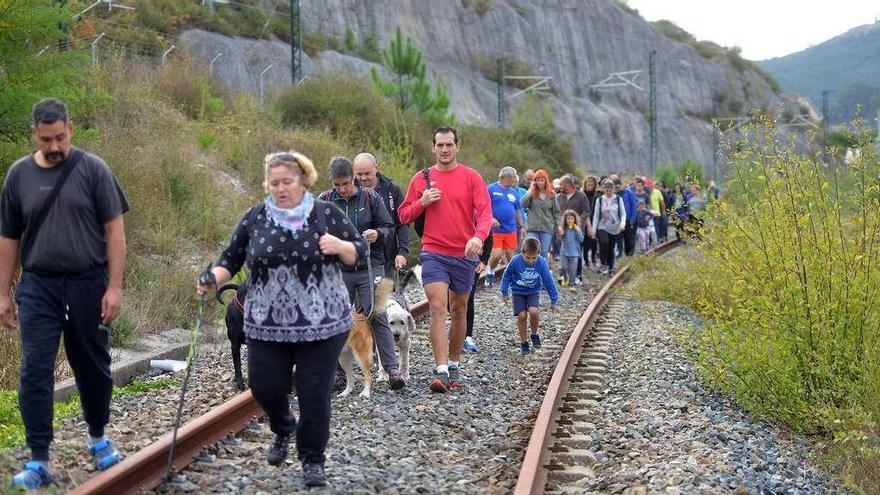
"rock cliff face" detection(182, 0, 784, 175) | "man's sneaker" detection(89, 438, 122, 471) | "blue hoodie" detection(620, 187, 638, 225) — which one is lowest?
"man's sneaker" detection(89, 438, 122, 471)

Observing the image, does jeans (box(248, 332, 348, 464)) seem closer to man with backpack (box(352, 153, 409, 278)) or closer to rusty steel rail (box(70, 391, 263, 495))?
rusty steel rail (box(70, 391, 263, 495))

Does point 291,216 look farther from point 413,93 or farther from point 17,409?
point 413,93

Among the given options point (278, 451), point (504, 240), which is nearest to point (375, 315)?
point (278, 451)

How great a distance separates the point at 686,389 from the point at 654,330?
13.2 ft

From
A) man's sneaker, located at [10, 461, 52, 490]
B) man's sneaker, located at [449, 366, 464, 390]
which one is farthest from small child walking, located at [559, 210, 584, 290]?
man's sneaker, located at [10, 461, 52, 490]

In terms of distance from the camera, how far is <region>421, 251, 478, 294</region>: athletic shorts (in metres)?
8.75

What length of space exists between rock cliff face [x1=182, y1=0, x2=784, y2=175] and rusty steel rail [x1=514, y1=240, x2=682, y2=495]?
30488 mm

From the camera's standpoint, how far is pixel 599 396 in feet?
30.3

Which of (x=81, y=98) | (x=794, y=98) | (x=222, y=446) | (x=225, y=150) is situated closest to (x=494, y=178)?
(x=225, y=150)

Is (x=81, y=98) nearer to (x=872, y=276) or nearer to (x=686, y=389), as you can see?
(x=686, y=389)

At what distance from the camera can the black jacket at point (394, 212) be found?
29.2 feet

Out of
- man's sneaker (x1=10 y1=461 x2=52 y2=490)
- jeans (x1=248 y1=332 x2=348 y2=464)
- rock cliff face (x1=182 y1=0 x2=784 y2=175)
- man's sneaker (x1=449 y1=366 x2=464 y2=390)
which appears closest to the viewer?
man's sneaker (x1=10 y1=461 x2=52 y2=490)

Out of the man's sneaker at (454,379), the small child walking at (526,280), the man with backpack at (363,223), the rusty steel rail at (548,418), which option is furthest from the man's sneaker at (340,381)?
the small child walking at (526,280)

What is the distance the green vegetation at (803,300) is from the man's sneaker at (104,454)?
200 inches
